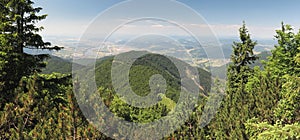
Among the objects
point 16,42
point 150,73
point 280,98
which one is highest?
point 16,42

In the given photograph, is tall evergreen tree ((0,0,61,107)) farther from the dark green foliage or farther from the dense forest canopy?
the dark green foliage

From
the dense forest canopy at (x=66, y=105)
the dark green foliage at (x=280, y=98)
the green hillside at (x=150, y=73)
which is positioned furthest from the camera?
the green hillside at (x=150, y=73)

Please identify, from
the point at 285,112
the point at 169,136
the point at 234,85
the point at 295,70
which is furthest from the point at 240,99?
the point at 234,85

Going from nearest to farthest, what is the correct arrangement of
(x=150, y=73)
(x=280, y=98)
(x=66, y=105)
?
1. (x=66, y=105)
2. (x=280, y=98)
3. (x=150, y=73)

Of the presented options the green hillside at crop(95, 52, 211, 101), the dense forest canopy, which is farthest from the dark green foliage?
the green hillside at crop(95, 52, 211, 101)

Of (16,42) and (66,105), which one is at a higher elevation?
(16,42)

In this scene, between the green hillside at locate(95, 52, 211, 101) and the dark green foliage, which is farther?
the green hillside at locate(95, 52, 211, 101)

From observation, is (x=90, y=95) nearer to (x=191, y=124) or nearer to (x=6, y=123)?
(x=6, y=123)

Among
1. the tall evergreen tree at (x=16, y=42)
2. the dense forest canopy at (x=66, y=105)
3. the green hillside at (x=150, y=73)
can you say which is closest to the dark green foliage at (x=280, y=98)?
the dense forest canopy at (x=66, y=105)

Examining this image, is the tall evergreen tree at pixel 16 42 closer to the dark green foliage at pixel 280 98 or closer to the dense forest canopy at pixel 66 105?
the dense forest canopy at pixel 66 105

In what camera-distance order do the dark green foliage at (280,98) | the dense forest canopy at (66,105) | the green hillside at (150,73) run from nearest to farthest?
the dark green foliage at (280,98) < the dense forest canopy at (66,105) < the green hillside at (150,73)

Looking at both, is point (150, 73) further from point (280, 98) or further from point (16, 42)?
point (16, 42)

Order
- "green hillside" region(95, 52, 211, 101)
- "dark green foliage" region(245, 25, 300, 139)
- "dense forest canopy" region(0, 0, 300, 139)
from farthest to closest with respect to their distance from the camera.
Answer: "green hillside" region(95, 52, 211, 101), "dense forest canopy" region(0, 0, 300, 139), "dark green foliage" region(245, 25, 300, 139)

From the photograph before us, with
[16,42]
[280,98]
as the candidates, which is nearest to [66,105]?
[16,42]
